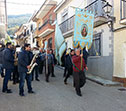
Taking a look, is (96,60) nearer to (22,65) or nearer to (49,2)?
Answer: (22,65)

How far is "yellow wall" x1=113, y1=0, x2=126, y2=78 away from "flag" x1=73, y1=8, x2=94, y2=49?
7.57 feet

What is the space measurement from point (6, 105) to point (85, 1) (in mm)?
9650

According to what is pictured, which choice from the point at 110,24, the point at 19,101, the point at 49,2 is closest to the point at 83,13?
the point at 110,24

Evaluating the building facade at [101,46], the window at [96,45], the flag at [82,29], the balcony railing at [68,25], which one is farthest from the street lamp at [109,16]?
the balcony railing at [68,25]

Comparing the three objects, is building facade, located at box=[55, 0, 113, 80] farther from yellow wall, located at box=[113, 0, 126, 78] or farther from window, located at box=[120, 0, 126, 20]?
window, located at box=[120, 0, 126, 20]

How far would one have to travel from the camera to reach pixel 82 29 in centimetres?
600

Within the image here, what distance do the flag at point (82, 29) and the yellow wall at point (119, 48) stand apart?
231 cm

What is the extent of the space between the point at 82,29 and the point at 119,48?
9.60ft

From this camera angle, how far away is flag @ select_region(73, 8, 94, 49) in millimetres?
5887

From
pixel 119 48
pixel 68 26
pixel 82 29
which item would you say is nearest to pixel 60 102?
pixel 82 29

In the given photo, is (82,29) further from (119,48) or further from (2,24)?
(2,24)

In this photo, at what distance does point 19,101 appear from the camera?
4.71 metres

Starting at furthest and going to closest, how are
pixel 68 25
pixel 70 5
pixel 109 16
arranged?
pixel 70 5, pixel 68 25, pixel 109 16

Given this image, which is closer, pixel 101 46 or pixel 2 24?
pixel 101 46
